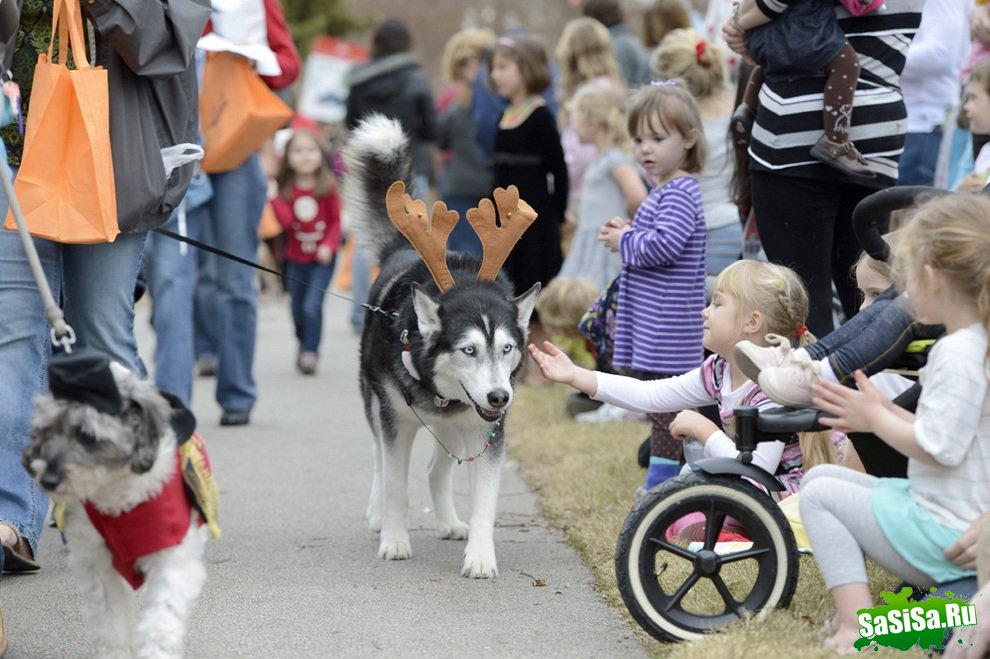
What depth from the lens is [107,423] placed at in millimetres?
3277

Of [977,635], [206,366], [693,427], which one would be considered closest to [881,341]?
[693,427]

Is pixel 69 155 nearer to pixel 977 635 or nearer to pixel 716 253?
pixel 977 635

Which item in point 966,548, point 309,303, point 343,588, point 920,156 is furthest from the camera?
point 309,303

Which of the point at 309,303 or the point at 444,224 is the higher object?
the point at 444,224

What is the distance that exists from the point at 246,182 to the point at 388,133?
7.40 ft

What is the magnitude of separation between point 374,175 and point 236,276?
263 centimetres

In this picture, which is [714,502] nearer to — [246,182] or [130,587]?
[130,587]

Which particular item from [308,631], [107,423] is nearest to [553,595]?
[308,631]

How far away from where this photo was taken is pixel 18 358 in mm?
4703

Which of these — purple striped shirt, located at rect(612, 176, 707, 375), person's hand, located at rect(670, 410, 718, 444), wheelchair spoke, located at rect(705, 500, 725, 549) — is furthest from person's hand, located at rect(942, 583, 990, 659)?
purple striped shirt, located at rect(612, 176, 707, 375)

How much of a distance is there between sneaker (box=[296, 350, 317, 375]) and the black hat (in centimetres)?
808

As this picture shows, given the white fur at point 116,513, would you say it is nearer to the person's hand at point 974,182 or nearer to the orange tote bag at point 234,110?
the person's hand at point 974,182

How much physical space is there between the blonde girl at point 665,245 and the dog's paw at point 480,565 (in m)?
1.24

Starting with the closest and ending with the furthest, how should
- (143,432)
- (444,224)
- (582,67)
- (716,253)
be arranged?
(143,432)
(444,224)
(716,253)
(582,67)
